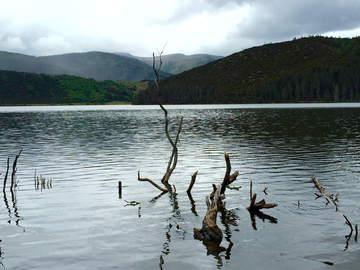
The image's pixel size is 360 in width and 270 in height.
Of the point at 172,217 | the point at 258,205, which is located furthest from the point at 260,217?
the point at 172,217

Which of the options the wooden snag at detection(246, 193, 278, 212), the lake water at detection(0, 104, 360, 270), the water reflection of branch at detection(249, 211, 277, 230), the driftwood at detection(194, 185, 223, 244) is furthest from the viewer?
the wooden snag at detection(246, 193, 278, 212)

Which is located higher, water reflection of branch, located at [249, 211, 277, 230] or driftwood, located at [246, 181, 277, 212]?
driftwood, located at [246, 181, 277, 212]

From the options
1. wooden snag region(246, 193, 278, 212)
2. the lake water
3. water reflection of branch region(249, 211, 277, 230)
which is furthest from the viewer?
wooden snag region(246, 193, 278, 212)

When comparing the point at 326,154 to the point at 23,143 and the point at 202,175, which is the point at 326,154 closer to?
the point at 202,175

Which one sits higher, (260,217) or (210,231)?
(210,231)

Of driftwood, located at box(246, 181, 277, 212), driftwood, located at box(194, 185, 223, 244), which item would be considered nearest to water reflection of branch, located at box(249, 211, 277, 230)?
driftwood, located at box(246, 181, 277, 212)

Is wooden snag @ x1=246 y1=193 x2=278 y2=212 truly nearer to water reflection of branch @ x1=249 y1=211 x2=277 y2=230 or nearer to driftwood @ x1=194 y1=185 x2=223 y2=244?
water reflection of branch @ x1=249 y1=211 x2=277 y2=230

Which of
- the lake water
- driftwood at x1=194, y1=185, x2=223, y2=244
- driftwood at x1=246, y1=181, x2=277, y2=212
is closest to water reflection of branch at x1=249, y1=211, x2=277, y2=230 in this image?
the lake water

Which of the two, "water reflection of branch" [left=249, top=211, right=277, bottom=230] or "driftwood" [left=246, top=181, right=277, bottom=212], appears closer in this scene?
"water reflection of branch" [left=249, top=211, right=277, bottom=230]

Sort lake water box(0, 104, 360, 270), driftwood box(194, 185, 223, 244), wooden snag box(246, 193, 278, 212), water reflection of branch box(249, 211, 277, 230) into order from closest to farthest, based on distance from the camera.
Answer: lake water box(0, 104, 360, 270)
driftwood box(194, 185, 223, 244)
water reflection of branch box(249, 211, 277, 230)
wooden snag box(246, 193, 278, 212)

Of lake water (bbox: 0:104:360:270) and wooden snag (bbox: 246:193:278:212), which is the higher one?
wooden snag (bbox: 246:193:278:212)

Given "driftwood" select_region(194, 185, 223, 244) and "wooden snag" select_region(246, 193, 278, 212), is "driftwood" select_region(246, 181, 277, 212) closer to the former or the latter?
"wooden snag" select_region(246, 193, 278, 212)

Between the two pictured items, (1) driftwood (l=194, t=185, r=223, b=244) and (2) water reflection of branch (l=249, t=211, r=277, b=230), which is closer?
(1) driftwood (l=194, t=185, r=223, b=244)

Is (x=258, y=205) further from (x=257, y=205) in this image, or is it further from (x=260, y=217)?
(x=260, y=217)
